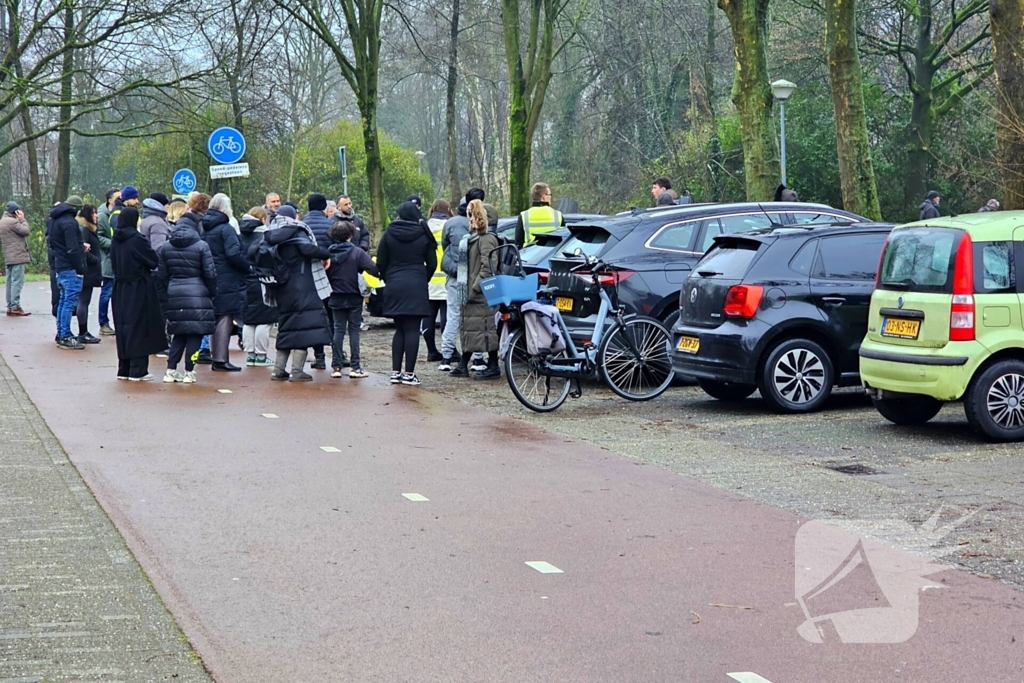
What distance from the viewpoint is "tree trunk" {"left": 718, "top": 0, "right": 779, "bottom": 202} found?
20.3 meters

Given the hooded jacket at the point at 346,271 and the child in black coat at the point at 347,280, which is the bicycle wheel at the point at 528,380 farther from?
the hooded jacket at the point at 346,271

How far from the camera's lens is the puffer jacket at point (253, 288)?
16.1 metres

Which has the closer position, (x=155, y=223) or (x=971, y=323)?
(x=971, y=323)

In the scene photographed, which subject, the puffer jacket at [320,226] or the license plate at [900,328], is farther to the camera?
the puffer jacket at [320,226]

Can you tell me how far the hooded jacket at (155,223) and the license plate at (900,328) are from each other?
10182 millimetres

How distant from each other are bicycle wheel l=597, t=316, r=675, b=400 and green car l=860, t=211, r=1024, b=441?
3165 mm

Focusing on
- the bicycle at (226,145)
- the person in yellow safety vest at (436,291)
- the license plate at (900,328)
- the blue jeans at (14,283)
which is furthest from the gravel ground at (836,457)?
the blue jeans at (14,283)

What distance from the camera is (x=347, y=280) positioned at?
50.2 feet

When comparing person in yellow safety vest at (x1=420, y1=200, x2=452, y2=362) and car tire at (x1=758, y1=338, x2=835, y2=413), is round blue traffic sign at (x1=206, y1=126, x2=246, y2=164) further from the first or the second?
car tire at (x1=758, y1=338, x2=835, y2=413)

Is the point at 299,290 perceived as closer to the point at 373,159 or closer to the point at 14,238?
the point at 14,238

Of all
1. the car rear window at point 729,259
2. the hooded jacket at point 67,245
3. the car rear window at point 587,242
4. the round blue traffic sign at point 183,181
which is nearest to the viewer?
the car rear window at point 729,259

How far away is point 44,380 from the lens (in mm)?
Result: 15117

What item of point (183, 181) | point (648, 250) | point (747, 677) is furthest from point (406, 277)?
point (183, 181)

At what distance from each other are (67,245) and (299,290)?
19.2 feet
